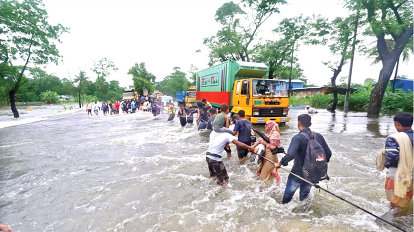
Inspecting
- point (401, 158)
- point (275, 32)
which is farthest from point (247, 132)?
point (275, 32)

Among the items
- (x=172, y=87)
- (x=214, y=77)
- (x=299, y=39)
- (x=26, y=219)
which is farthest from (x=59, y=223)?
(x=172, y=87)

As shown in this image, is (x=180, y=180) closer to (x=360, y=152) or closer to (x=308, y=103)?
(x=360, y=152)

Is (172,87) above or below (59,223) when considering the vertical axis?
above

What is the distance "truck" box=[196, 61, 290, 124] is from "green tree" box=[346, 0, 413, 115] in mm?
7758

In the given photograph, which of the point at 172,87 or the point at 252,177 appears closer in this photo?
the point at 252,177

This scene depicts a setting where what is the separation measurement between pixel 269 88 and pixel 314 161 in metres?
7.33

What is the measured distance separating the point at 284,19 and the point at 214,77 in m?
13.0

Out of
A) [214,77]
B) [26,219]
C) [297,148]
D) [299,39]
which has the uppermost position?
[299,39]

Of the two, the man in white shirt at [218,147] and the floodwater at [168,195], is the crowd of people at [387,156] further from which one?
the floodwater at [168,195]

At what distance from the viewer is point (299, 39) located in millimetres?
21922

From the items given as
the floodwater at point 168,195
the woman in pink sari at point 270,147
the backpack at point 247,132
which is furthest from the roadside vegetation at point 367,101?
the woman in pink sari at point 270,147

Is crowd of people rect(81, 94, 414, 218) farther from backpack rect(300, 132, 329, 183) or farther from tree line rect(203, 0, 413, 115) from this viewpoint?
tree line rect(203, 0, 413, 115)

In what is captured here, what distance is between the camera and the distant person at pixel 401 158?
273cm

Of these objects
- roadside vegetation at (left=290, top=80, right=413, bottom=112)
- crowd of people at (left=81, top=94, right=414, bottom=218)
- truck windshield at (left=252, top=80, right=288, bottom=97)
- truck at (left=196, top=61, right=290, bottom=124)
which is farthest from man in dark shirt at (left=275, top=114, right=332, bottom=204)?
roadside vegetation at (left=290, top=80, right=413, bottom=112)
